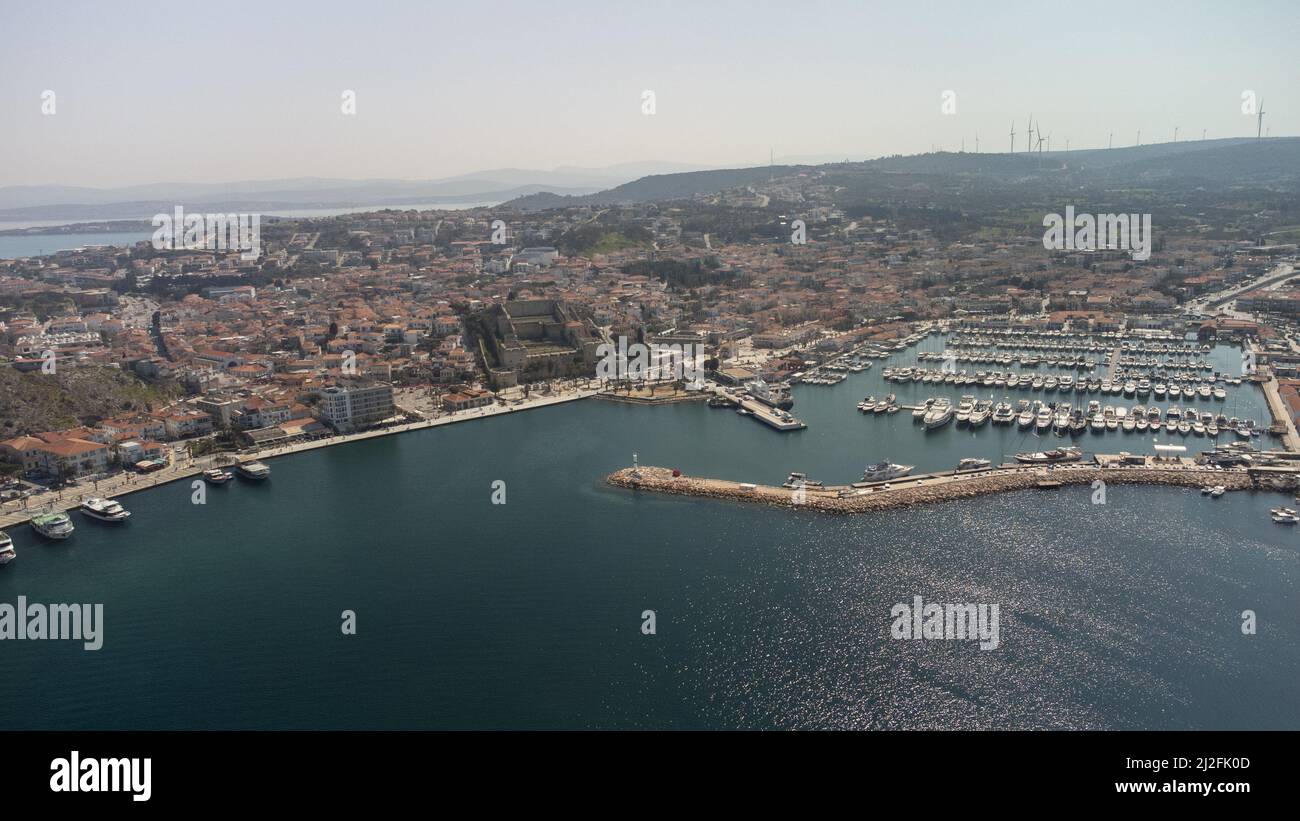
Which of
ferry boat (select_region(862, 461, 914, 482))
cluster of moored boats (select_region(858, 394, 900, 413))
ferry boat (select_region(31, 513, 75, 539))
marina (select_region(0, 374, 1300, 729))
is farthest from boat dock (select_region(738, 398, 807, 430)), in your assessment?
ferry boat (select_region(31, 513, 75, 539))

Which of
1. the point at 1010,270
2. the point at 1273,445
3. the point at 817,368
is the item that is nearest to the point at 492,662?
the point at 1273,445

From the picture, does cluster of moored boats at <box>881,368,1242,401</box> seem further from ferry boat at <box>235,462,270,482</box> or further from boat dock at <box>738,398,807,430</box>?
ferry boat at <box>235,462,270,482</box>

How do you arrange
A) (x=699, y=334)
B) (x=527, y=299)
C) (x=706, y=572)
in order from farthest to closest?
(x=527, y=299), (x=699, y=334), (x=706, y=572)

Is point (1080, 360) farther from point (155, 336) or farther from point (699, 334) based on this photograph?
point (155, 336)

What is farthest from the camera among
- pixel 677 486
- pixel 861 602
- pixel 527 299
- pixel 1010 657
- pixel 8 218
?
pixel 8 218

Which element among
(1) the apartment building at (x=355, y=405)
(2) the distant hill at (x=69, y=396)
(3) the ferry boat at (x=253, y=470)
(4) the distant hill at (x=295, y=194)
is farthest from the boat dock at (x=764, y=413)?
(4) the distant hill at (x=295, y=194)

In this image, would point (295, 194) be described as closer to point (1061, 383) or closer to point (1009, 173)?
Result: point (1009, 173)

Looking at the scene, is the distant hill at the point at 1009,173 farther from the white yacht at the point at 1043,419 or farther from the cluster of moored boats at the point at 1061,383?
the white yacht at the point at 1043,419
